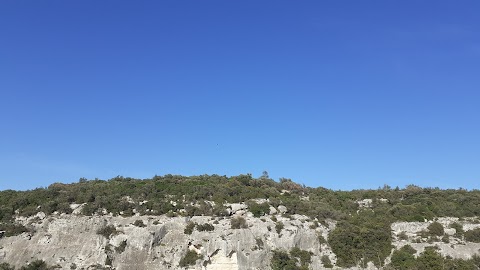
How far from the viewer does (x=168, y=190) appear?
2194 inches

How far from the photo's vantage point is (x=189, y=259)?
42.8 meters

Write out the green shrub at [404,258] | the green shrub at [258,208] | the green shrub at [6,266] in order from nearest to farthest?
the green shrub at [6,266], the green shrub at [404,258], the green shrub at [258,208]

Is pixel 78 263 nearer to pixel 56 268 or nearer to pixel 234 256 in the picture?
pixel 56 268

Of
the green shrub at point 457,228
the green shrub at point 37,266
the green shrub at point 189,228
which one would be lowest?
the green shrub at point 37,266

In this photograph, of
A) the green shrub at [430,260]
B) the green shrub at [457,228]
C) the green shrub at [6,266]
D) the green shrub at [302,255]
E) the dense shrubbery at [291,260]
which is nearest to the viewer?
the green shrub at [6,266]

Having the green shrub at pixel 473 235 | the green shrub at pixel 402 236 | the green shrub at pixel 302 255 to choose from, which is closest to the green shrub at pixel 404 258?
the green shrub at pixel 402 236

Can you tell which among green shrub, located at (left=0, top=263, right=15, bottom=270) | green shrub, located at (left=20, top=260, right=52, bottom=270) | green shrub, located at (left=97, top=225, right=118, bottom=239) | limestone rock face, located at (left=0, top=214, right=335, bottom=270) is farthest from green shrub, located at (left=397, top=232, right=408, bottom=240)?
green shrub, located at (left=0, top=263, right=15, bottom=270)

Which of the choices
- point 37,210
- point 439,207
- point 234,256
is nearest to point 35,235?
point 37,210

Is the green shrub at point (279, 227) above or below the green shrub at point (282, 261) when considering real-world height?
above

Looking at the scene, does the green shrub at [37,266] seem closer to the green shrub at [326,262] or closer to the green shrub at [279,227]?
the green shrub at [279,227]

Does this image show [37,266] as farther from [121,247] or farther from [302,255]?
[302,255]

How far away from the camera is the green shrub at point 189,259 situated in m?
42.7

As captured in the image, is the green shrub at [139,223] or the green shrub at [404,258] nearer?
the green shrub at [404,258]

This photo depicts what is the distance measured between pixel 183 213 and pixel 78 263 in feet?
41.4
